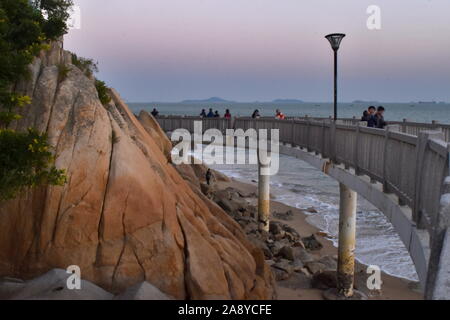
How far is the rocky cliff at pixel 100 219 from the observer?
365 inches

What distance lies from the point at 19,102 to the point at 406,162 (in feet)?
21.8

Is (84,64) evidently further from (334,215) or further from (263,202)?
(334,215)

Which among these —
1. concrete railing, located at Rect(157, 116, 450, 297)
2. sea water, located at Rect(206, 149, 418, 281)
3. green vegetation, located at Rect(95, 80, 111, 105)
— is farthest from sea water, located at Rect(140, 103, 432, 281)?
green vegetation, located at Rect(95, 80, 111, 105)

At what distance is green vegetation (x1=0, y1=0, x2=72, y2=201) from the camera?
784 centimetres

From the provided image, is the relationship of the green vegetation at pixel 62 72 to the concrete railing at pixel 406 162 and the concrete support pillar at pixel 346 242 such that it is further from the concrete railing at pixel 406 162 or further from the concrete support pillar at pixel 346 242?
the concrete support pillar at pixel 346 242

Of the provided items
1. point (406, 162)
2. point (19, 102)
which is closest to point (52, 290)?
point (19, 102)

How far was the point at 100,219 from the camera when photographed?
31.1ft

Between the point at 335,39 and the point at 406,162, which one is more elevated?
the point at 335,39

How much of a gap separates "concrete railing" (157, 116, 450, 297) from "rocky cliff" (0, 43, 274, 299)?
3.86 m

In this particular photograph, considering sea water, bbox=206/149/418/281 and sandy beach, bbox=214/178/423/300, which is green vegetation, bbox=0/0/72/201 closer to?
sandy beach, bbox=214/178/423/300

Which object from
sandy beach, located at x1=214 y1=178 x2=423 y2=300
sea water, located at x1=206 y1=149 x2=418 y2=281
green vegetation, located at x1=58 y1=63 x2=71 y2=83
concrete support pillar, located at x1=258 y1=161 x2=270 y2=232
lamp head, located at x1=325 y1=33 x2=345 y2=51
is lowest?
sea water, located at x1=206 y1=149 x2=418 y2=281
